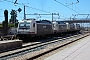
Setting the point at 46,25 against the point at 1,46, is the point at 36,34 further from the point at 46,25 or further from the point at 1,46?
the point at 1,46

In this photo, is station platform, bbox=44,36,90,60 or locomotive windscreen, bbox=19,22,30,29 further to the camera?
locomotive windscreen, bbox=19,22,30,29

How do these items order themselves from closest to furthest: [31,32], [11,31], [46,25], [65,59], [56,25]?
[65,59]
[31,32]
[46,25]
[56,25]
[11,31]

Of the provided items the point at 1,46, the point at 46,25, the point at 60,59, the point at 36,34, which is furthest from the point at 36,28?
the point at 60,59

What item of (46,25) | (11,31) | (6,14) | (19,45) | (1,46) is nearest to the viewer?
(1,46)

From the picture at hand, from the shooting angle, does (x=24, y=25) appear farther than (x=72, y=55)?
Yes

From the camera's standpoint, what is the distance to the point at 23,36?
103ft

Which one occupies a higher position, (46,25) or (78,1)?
(78,1)

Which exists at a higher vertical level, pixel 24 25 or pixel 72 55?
pixel 24 25

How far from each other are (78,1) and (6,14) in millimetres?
38659

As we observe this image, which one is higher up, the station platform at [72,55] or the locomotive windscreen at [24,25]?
the locomotive windscreen at [24,25]

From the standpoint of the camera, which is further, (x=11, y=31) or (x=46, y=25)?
(x=11, y=31)

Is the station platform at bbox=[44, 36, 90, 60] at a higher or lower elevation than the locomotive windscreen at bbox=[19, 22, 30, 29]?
lower

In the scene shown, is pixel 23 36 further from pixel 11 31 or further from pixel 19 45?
pixel 11 31

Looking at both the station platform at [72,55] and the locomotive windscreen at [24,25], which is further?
the locomotive windscreen at [24,25]
